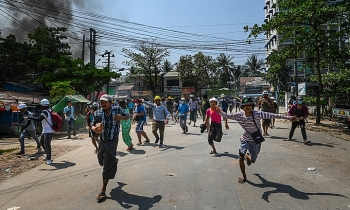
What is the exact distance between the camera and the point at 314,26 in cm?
1528

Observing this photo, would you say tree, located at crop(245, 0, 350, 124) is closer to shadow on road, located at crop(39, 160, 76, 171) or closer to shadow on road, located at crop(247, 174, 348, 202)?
shadow on road, located at crop(39, 160, 76, 171)

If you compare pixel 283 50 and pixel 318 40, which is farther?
pixel 283 50

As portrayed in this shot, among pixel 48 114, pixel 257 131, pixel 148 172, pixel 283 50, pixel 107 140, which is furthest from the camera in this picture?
pixel 283 50

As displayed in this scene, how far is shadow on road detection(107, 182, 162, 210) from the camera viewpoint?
14.5ft

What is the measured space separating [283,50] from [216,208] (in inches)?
570

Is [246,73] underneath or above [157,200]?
above

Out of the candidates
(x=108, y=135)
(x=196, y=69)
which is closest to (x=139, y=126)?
(x=108, y=135)

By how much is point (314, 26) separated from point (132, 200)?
1420 cm

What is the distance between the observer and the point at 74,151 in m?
9.86

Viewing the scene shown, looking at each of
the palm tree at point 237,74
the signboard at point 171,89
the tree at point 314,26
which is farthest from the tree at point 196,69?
the tree at point 314,26

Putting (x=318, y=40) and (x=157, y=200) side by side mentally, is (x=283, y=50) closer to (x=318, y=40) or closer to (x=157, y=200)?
(x=318, y=40)

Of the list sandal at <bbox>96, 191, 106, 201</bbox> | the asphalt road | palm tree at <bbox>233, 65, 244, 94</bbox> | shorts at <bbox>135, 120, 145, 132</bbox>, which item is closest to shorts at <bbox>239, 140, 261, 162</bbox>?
the asphalt road

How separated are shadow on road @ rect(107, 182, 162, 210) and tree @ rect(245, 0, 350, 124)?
12.1 meters

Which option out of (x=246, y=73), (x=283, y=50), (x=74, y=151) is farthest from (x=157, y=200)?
(x=246, y=73)
